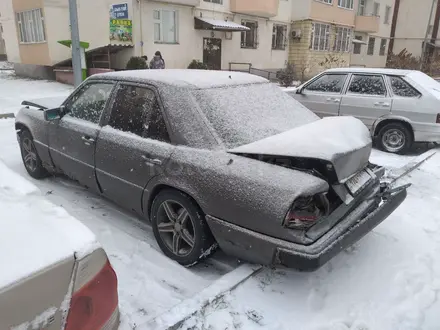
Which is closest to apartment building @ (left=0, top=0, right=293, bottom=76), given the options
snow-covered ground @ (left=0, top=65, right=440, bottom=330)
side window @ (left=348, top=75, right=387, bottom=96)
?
side window @ (left=348, top=75, right=387, bottom=96)

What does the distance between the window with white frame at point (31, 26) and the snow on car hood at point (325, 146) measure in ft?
54.7

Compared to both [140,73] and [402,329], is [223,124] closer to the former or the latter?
[140,73]

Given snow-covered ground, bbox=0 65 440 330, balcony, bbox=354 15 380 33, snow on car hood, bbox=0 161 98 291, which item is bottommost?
snow-covered ground, bbox=0 65 440 330

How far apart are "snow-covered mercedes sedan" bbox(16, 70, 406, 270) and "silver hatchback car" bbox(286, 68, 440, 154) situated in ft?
12.6

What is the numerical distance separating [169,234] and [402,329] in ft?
6.47

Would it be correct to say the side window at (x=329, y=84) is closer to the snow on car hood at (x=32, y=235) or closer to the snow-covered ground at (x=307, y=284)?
the snow-covered ground at (x=307, y=284)

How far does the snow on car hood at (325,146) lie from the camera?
2.57 meters

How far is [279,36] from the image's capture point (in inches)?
963

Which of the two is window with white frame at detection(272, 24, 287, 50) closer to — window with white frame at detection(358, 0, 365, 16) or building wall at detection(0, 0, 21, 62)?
window with white frame at detection(358, 0, 365, 16)

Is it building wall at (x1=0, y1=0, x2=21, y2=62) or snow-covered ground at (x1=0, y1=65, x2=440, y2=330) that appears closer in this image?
snow-covered ground at (x1=0, y1=65, x2=440, y2=330)

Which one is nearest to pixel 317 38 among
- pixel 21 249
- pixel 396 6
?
pixel 396 6

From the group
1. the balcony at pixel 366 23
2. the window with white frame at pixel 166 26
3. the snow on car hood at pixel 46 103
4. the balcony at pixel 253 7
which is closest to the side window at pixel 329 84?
the snow on car hood at pixel 46 103

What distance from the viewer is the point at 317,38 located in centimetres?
2541

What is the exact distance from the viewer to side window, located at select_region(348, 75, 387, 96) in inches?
277
